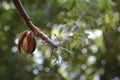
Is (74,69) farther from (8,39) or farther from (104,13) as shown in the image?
(104,13)

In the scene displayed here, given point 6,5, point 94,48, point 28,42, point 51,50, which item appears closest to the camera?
point 28,42

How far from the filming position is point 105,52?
3.11 metres

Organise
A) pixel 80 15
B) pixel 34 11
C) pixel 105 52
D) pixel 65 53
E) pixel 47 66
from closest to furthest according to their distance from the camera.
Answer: pixel 65 53 < pixel 80 15 < pixel 34 11 < pixel 47 66 < pixel 105 52

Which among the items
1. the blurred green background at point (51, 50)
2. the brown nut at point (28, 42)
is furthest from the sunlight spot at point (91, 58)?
the brown nut at point (28, 42)

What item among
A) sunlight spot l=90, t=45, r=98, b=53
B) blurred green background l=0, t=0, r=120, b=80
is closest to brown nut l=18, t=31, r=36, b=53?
blurred green background l=0, t=0, r=120, b=80

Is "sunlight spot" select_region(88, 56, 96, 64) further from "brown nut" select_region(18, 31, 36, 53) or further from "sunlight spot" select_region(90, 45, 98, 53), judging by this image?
"brown nut" select_region(18, 31, 36, 53)

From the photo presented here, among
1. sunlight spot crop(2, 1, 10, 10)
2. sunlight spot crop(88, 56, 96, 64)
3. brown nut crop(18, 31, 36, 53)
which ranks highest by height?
sunlight spot crop(2, 1, 10, 10)

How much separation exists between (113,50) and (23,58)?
2.46 ft

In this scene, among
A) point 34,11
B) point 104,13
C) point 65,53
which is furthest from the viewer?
point 34,11

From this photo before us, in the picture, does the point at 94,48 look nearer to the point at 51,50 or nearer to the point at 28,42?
the point at 51,50

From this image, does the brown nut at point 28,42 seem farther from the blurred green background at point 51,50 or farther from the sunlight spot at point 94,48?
the sunlight spot at point 94,48

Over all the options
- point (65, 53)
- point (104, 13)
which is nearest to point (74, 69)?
point (104, 13)

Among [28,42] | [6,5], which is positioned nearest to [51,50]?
[6,5]

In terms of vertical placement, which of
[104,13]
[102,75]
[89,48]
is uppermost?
[104,13]
